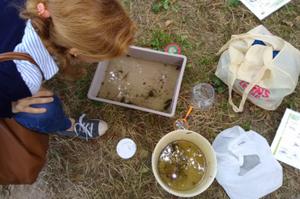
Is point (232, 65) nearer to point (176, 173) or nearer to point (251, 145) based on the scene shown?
point (251, 145)

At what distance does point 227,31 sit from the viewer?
1948 mm

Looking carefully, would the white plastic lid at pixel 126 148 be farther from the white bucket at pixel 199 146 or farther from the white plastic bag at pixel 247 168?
the white plastic bag at pixel 247 168

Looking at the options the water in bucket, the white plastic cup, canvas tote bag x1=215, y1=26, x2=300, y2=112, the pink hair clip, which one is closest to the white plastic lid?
the water in bucket

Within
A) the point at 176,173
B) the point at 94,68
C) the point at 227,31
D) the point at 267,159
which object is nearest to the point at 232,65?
the point at 227,31

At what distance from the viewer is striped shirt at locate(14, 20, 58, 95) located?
1.22 m

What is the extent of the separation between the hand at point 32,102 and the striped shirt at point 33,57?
0.11 meters

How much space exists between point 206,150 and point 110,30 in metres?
0.75

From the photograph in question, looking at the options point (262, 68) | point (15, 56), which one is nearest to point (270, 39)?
point (262, 68)

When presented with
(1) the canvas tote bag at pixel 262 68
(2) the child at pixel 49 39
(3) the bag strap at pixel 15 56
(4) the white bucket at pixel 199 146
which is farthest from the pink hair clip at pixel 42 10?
(1) the canvas tote bag at pixel 262 68

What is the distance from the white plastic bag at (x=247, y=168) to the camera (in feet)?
5.33

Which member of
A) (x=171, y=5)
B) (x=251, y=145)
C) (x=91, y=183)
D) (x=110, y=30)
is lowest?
(x=91, y=183)

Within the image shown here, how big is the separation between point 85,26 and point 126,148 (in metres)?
0.81

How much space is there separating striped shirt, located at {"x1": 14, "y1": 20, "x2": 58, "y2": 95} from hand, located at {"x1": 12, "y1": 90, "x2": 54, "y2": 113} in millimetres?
109

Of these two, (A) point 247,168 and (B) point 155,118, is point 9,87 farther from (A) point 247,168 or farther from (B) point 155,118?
(A) point 247,168
